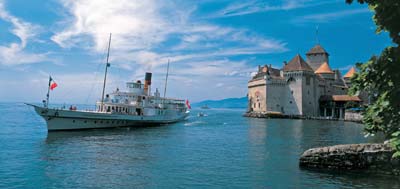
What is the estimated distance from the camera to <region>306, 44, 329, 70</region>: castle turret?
105919 millimetres

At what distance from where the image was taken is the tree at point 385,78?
247 inches

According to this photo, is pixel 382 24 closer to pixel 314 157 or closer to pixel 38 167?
pixel 314 157

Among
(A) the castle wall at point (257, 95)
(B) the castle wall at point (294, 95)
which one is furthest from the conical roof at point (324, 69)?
(A) the castle wall at point (257, 95)

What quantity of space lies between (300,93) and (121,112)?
2328 inches

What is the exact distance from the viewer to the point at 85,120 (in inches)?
1548

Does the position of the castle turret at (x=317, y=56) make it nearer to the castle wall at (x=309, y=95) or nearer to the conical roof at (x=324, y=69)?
the conical roof at (x=324, y=69)

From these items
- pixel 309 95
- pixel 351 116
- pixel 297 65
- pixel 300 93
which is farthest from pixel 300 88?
pixel 351 116

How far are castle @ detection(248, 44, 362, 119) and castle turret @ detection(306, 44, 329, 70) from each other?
495 centimetres

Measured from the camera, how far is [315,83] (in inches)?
3553

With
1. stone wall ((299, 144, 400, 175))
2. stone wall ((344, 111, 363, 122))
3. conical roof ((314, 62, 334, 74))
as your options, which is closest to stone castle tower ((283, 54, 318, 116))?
stone wall ((344, 111, 363, 122))

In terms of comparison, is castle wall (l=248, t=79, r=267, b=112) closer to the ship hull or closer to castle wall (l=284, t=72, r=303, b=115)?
castle wall (l=284, t=72, r=303, b=115)

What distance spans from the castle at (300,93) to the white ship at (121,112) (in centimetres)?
4051

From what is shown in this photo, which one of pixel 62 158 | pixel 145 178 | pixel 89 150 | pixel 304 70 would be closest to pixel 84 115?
pixel 89 150

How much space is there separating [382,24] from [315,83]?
8918 centimetres
